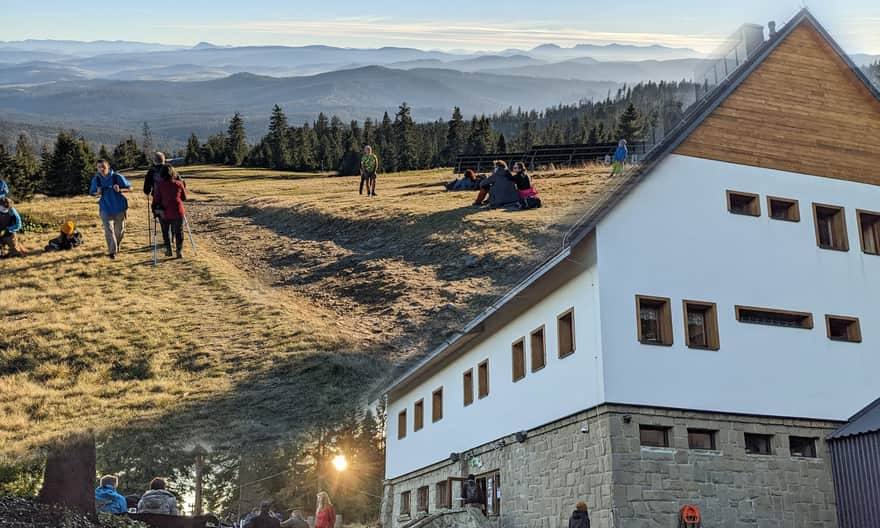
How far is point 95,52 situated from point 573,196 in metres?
27.4

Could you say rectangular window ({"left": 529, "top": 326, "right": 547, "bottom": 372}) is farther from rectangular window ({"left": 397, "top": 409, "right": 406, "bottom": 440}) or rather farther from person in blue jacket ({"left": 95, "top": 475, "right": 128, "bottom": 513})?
rectangular window ({"left": 397, "top": 409, "right": 406, "bottom": 440})

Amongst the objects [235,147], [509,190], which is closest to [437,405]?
[509,190]

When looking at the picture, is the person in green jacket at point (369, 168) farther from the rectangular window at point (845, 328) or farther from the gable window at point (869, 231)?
the rectangular window at point (845, 328)

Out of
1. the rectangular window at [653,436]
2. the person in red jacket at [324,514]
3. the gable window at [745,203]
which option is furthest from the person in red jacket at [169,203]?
the gable window at [745,203]

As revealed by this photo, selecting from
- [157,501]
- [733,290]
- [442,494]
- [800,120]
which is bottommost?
[442,494]

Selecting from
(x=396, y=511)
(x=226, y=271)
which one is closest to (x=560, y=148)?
(x=396, y=511)

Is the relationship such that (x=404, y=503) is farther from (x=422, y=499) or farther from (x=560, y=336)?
(x=560, y=336)

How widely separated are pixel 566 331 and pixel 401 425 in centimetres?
A: 1662

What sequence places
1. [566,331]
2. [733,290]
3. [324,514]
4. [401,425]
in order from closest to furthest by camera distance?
[324,514] → [733,290] → [566,331] → [401,425]

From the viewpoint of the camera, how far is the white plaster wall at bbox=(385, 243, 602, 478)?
19.9 m

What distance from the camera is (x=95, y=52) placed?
141 feet

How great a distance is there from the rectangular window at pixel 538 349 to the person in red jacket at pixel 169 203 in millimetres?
10095

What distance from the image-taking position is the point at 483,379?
87.2 ft

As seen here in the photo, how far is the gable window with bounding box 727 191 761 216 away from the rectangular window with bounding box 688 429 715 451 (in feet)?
20.5
